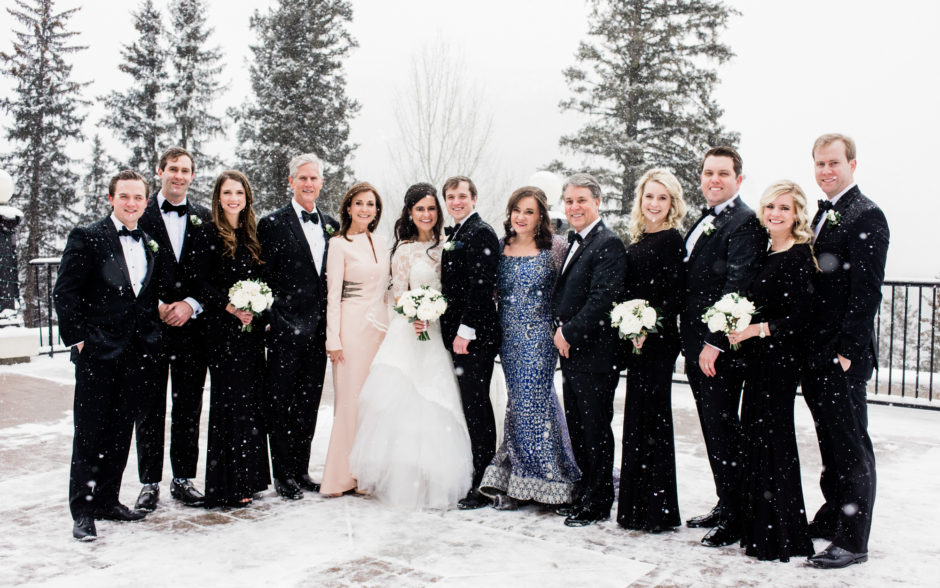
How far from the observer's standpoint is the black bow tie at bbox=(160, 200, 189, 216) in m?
5.03

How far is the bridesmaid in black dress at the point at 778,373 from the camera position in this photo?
13.0ft

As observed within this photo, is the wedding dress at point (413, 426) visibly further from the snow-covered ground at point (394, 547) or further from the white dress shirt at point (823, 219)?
the white dress shirt at point (823, 219)

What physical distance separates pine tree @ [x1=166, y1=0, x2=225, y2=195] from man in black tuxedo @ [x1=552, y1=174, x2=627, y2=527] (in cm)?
2688

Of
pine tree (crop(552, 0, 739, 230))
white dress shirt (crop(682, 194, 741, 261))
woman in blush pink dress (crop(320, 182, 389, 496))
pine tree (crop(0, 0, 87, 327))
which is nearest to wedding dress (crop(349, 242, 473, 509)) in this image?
woman in blush pink dress (crop(320, 182, 389, 496))

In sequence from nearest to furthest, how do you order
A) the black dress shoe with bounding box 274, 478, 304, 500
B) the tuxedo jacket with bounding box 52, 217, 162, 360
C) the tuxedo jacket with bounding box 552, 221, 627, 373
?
the tuxedo jacket with bounding box 52, 217, 162, 360 → the tuxedo jacket with bounding box 552, 221, 627, 373 → the black dress shoe with bounding box 274, 478, 304, 500

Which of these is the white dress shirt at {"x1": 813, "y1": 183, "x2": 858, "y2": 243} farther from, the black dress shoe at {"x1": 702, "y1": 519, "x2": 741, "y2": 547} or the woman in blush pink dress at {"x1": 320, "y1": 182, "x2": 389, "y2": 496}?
the woman in blush pink dress at {"x1": 320, "y1": 182, "x2": 389, "y2": 496}

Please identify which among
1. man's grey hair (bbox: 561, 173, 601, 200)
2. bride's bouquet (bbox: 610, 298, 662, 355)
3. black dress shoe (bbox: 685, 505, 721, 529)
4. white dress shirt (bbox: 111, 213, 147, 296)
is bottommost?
black dress shoe (bbox: 685, 505, 721, 529)

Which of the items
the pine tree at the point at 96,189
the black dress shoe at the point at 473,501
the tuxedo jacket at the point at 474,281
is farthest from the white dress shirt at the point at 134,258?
the pine tree at the point at 96,189

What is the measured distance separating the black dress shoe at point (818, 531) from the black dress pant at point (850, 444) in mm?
296

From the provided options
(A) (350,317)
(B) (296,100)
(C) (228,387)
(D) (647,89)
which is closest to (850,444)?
(A) (350,317)

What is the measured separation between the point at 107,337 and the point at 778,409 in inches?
157

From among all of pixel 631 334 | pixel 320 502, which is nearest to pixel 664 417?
pixel 631 334

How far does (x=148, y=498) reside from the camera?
4.80m

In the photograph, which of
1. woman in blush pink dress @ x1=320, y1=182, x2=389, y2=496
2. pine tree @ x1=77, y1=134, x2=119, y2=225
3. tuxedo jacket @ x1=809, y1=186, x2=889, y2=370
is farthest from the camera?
pine tree @ x1=77, y1=134, x2=119, y2=225
